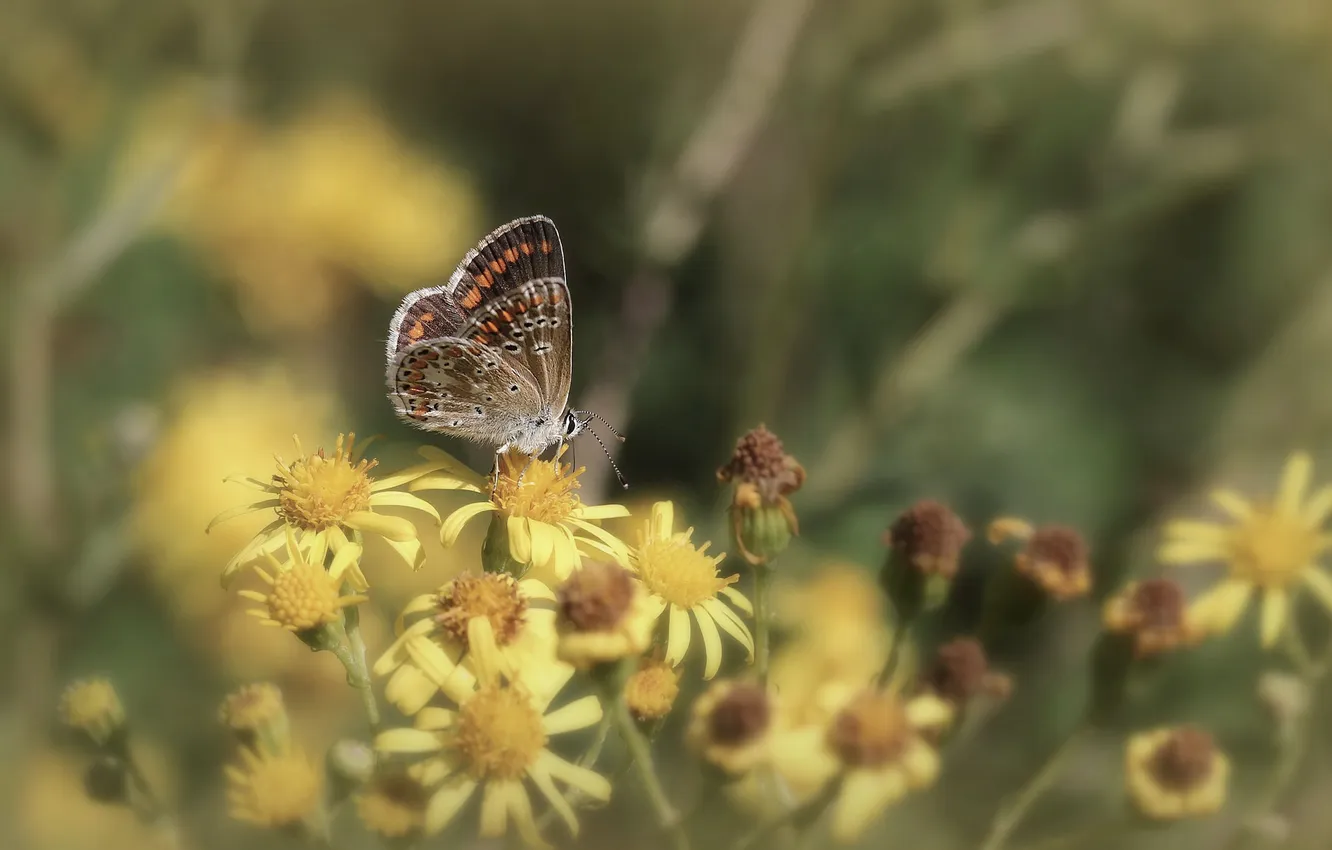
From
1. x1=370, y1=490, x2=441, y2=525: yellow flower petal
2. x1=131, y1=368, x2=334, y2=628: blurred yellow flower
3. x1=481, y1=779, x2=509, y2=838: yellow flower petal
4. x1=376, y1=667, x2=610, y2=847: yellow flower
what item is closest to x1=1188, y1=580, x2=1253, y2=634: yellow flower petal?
x1=376, y1=667, x2=610, y2=847: yellow flower

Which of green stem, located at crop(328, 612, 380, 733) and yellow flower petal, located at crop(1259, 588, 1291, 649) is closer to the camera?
green stem, located at crop(328, 612, 380, 733)

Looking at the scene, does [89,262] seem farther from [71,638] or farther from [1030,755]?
[1030,755]

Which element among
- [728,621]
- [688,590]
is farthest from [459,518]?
[728,621]

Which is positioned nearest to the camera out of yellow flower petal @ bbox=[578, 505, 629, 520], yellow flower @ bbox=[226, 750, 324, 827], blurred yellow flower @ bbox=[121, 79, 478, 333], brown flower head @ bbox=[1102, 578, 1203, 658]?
yellow flower @ bbox=[226, 750, 324, 827]

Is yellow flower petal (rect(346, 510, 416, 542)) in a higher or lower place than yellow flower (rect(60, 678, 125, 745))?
higher

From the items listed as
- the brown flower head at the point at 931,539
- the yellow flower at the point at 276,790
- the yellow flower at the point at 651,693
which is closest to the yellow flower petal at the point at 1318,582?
the brown flower head at the point at 931,539

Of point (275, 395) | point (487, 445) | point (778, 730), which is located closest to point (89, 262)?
point (275, 395)

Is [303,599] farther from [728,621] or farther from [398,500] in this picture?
[728,621]

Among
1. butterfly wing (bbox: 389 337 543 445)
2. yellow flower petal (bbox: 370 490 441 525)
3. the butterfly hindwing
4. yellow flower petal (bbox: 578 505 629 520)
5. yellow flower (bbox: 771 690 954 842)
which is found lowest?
yellow flower (bbox: 771 690 954 842)

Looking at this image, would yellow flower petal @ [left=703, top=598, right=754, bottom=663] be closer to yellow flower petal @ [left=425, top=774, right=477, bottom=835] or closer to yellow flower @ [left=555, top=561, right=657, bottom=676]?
yellow flower @ [left=555, top=561, right=657, bottom=676]
